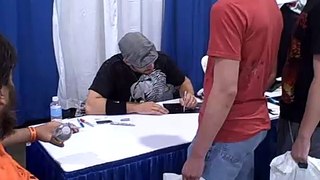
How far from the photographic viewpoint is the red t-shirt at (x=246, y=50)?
1.37 m

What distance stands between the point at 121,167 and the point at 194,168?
0.40m

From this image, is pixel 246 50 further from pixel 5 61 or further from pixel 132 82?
pixel 132 82

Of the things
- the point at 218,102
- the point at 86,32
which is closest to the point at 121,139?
the point at 218,102

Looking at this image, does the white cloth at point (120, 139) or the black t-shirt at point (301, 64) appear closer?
the black t-shirt at point (301, 64)

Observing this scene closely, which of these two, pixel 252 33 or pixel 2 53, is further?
pixel 252 33

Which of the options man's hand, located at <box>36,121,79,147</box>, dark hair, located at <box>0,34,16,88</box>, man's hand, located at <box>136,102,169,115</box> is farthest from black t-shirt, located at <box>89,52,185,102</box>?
dark hair, located at <box>0,34,16,88</box>

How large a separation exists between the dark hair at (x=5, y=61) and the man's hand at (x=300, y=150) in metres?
0.90

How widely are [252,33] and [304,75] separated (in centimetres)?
26

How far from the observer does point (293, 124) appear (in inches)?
64.0

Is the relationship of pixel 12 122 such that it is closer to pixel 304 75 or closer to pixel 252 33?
pixel 252 33

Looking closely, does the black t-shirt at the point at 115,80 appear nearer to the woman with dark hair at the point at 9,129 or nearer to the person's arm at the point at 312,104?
the woman with dark hair at the point at 9,129

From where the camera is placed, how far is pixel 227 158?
1.56 m

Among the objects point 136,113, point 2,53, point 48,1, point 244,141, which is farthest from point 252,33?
point 48,1

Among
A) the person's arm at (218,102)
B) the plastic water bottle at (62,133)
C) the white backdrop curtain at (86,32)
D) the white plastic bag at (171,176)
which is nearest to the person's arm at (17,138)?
the plastic water bottle at (62,133)
